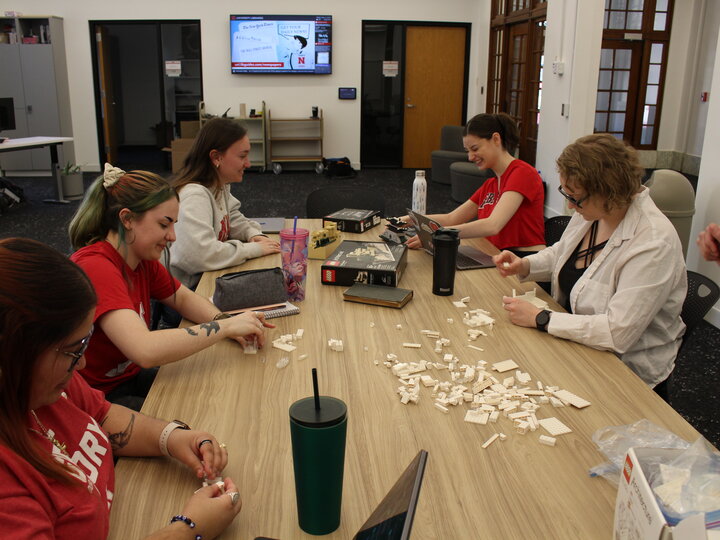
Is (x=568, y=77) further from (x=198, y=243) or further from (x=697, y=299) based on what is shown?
(x=198, y=243)

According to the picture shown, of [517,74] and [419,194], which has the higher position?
[517,74]

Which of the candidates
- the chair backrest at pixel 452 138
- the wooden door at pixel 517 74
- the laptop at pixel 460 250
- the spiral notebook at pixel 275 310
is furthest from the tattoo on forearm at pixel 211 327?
the chair backrest at pixel 452 138

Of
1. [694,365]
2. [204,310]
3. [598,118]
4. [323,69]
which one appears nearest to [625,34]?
[598,118]

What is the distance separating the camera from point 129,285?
1.84m

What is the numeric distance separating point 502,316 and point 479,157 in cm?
139

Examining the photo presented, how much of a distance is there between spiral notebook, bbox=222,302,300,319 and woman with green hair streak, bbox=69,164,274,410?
0.10 meters

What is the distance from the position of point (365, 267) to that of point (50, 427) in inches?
53.1

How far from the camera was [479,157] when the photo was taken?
321 cm

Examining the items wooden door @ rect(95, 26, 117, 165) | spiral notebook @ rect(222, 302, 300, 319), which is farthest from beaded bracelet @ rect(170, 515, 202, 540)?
wooden door @ rect(95, 26, 117, 165)

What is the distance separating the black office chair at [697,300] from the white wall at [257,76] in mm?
8468

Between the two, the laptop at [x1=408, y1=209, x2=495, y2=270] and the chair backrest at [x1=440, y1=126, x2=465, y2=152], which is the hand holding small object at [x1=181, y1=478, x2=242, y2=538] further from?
the chair backrest at [x1=440, y1=126, x2=465, y2=152]

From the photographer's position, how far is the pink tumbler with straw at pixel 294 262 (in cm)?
211

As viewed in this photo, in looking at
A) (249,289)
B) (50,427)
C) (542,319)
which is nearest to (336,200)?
(249,289)

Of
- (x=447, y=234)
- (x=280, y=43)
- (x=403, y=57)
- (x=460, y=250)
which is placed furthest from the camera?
(x=403, y=57)
